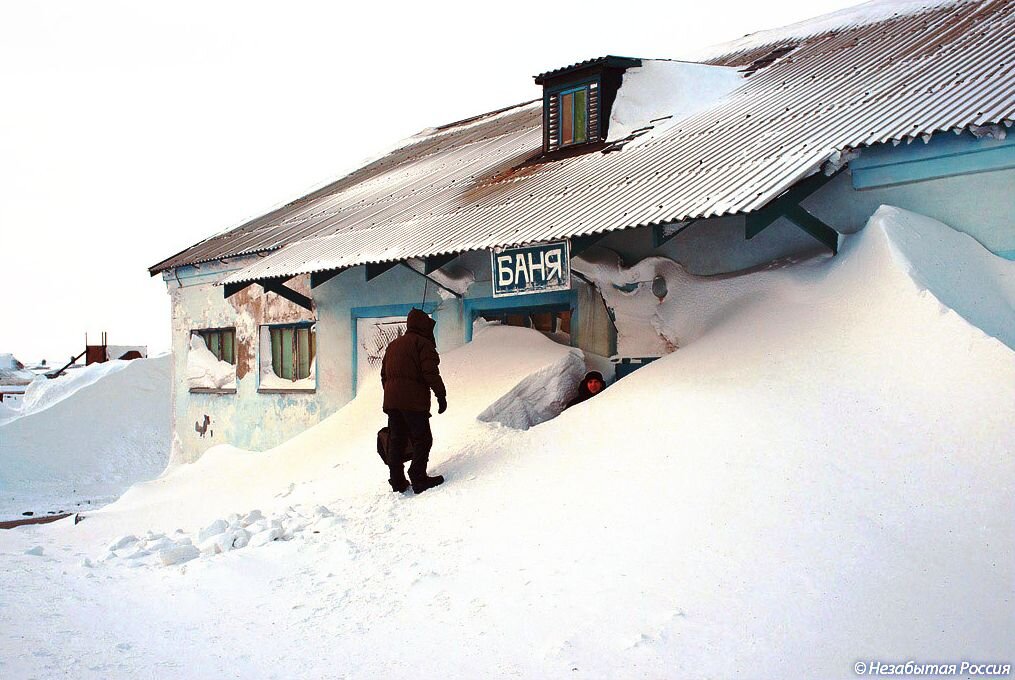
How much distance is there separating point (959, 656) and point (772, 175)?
3953 millimetres

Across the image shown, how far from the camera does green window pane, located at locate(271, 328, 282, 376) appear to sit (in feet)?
44.2

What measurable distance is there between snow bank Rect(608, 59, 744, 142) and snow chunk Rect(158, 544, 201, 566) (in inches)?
258

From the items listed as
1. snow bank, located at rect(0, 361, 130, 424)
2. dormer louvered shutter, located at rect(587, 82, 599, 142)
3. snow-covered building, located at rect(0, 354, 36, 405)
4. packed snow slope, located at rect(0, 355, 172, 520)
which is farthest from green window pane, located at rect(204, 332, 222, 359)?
snow-covered building, located at rect(0, 354, 36, 405)

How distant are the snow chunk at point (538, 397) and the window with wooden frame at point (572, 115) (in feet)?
11.5

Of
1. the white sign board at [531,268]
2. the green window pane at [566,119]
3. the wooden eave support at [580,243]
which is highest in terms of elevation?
the green window pane at [566,119]

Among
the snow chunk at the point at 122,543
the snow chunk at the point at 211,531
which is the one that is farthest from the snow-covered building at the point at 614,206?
the snow chunk at the point at 122,543

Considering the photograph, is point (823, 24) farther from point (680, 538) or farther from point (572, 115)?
point (680, 538)

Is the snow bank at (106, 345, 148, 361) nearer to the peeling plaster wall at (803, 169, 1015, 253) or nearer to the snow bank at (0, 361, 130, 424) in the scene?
the snow bank at (0, 361, 130, 424)

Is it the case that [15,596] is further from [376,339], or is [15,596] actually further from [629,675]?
[376,339]

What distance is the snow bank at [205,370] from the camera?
14338mm

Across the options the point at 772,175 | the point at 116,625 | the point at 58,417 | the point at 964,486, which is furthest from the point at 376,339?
the point at 58,417

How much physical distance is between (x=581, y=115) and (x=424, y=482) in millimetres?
5659

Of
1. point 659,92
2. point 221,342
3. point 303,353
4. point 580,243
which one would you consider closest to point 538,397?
point 580,243

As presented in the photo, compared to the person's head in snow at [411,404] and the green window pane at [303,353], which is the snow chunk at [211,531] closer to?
the person's head in snow at [411,404]
